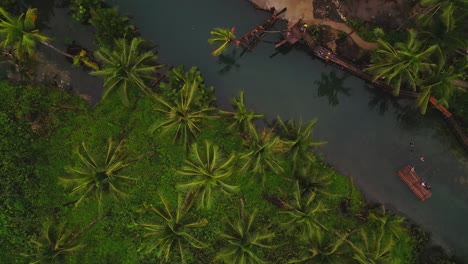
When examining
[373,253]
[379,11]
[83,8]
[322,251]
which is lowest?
[322,251]

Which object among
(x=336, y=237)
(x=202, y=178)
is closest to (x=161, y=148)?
(x=202, y=178)

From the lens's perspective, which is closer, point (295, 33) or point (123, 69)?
point (123, 69)

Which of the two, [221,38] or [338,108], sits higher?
[221,38]

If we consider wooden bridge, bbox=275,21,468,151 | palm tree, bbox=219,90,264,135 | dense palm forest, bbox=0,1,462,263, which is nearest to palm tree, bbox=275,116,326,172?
dense palm forest, bbox=0,1,462,263

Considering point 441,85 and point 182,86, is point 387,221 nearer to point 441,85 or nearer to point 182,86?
point 441,85

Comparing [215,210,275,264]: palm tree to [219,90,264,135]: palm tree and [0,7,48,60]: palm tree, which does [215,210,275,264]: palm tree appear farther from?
[0,7,48,60]: palm tree

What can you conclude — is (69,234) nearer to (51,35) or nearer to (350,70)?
(51,35)

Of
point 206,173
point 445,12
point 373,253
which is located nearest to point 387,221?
point 373,253
